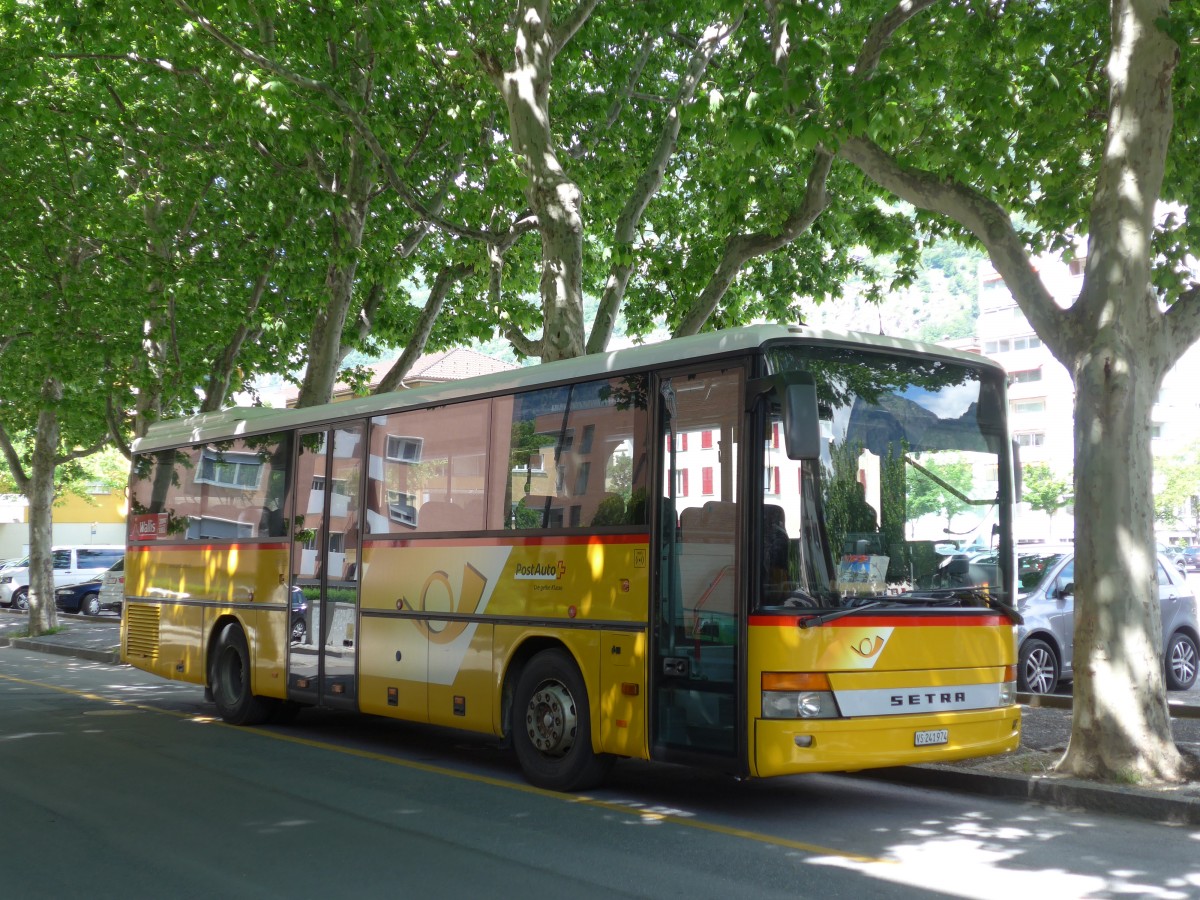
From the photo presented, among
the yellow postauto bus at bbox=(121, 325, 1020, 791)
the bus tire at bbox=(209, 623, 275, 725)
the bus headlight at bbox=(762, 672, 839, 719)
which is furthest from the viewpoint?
the bus tire at bbox=(209, 623, 275, 725)

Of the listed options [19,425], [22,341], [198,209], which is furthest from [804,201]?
[19,425]

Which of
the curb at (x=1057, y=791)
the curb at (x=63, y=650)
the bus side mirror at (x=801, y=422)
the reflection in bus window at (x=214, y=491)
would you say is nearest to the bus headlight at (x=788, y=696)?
the bus side mirror at (x=801, y=422)

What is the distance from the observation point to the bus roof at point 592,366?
334 inches

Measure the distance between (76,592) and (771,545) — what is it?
34.1m

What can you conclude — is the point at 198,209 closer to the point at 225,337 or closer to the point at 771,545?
the point at 225,337

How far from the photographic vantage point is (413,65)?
55.5 feet

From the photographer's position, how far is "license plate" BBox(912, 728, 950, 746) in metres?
8.34

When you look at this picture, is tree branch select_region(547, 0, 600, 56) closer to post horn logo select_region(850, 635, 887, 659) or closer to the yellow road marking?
the yellow road marking

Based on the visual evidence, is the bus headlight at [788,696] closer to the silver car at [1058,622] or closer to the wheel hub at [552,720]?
the wheel hub at [552,720]

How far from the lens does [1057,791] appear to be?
29.1 feet

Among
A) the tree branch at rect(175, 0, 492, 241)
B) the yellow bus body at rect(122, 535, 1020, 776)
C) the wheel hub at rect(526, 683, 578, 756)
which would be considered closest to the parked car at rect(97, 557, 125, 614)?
the tree branch at rect(175, 0, 492, 241)

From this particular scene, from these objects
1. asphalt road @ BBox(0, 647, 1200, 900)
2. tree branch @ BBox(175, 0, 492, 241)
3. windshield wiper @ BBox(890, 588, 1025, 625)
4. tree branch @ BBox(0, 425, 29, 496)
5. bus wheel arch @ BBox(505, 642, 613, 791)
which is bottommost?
asphalt road @ BBox(0, 647, 1200, 900)

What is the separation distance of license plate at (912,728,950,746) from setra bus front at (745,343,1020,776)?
0.5 inches

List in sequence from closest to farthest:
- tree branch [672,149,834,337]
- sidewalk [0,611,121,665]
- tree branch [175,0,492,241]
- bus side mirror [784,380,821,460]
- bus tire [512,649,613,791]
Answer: bus side mirror [784,380,821,460]
bus tire [512,649,613,791]
tree branch [672,149,834,337]
tree branch [175,0,492,241]
sidewalk [0,611,121,665]
